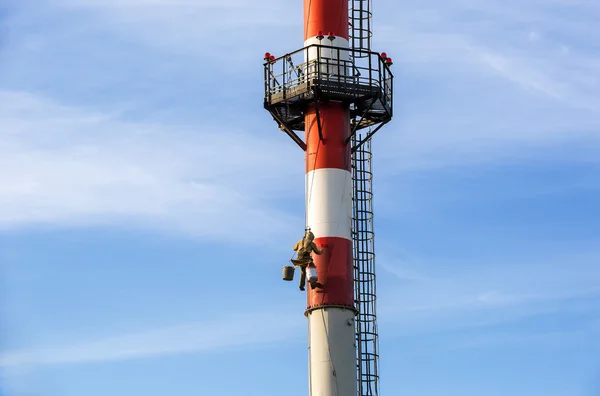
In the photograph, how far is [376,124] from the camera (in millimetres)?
74438

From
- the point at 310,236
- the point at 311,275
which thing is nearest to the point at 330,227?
the point at 310,236

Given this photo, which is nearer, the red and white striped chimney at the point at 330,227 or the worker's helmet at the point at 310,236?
the red and white striped chimney at the point at 330,227

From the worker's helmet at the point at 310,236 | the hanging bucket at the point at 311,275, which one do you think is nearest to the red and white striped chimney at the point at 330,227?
the worker's helmet at the point at 310,236

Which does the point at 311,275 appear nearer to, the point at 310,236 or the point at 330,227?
the point at 310,236

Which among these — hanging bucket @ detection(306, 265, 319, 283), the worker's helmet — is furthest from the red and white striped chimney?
hanging bucket @ detection(306, 265, 319, 283)

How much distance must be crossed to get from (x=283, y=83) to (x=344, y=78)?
9.37 feet

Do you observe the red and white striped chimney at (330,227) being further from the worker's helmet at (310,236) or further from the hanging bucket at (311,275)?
the hanging bucket at (311,275)

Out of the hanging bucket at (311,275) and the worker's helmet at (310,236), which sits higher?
the worker's helmet at (310,236)

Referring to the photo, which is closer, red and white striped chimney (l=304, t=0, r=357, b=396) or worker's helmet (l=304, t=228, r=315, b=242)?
red and white striped chimney (l=304, t=0, r=357, b=396)

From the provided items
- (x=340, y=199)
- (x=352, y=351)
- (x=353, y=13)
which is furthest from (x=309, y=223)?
(x=353, y=13)

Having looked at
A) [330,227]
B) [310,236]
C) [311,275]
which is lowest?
[311,275]

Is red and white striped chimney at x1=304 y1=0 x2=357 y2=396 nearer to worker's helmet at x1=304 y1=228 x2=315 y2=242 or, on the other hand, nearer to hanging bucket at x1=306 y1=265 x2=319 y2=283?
worker's helmet at x1=304 y1=228 x2=315 y2=242

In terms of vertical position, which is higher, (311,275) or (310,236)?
(310,236)

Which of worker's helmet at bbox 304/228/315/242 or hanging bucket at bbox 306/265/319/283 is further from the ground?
worker's helmet at bbox 304/228/315/242
